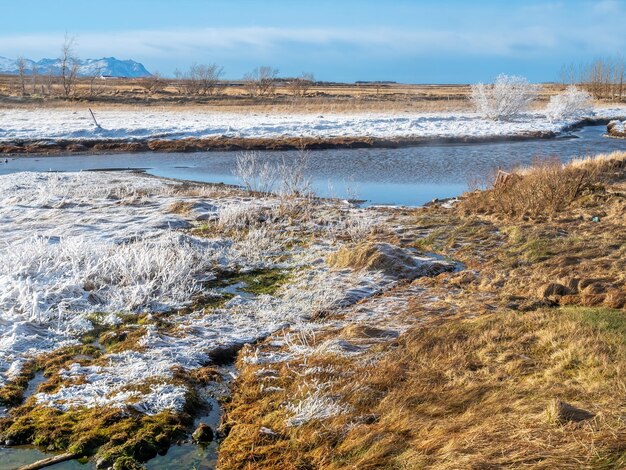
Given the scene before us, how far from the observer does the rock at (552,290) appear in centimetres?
838

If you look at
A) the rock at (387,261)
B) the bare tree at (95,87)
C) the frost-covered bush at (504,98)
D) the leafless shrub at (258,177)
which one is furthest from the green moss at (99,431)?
the bare tree at (95,87)

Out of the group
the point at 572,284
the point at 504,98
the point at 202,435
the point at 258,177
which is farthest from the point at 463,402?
the point at 504,98

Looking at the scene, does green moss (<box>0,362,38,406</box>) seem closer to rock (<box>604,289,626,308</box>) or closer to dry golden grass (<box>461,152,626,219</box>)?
rock (<box>604,289,626,308</box>)

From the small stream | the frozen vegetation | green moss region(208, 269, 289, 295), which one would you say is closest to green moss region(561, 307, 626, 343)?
green moss region(208, 269, 289, 295)

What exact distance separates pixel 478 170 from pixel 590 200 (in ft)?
33.3

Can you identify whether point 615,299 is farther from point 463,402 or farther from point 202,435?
point 202,435

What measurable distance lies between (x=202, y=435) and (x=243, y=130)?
30454mm

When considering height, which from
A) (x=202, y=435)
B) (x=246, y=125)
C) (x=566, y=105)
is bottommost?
(x=202, y=435)

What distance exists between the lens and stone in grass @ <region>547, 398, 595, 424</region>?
4.66 meters

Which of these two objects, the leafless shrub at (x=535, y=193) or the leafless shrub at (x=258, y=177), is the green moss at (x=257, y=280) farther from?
the leafless shrub at (x=258, y=177)

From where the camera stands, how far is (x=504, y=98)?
140 ft

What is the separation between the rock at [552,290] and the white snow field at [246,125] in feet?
83.4

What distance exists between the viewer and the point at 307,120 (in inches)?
1554

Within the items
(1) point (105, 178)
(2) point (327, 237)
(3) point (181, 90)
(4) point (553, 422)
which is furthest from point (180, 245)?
(3) point (181, 90)
